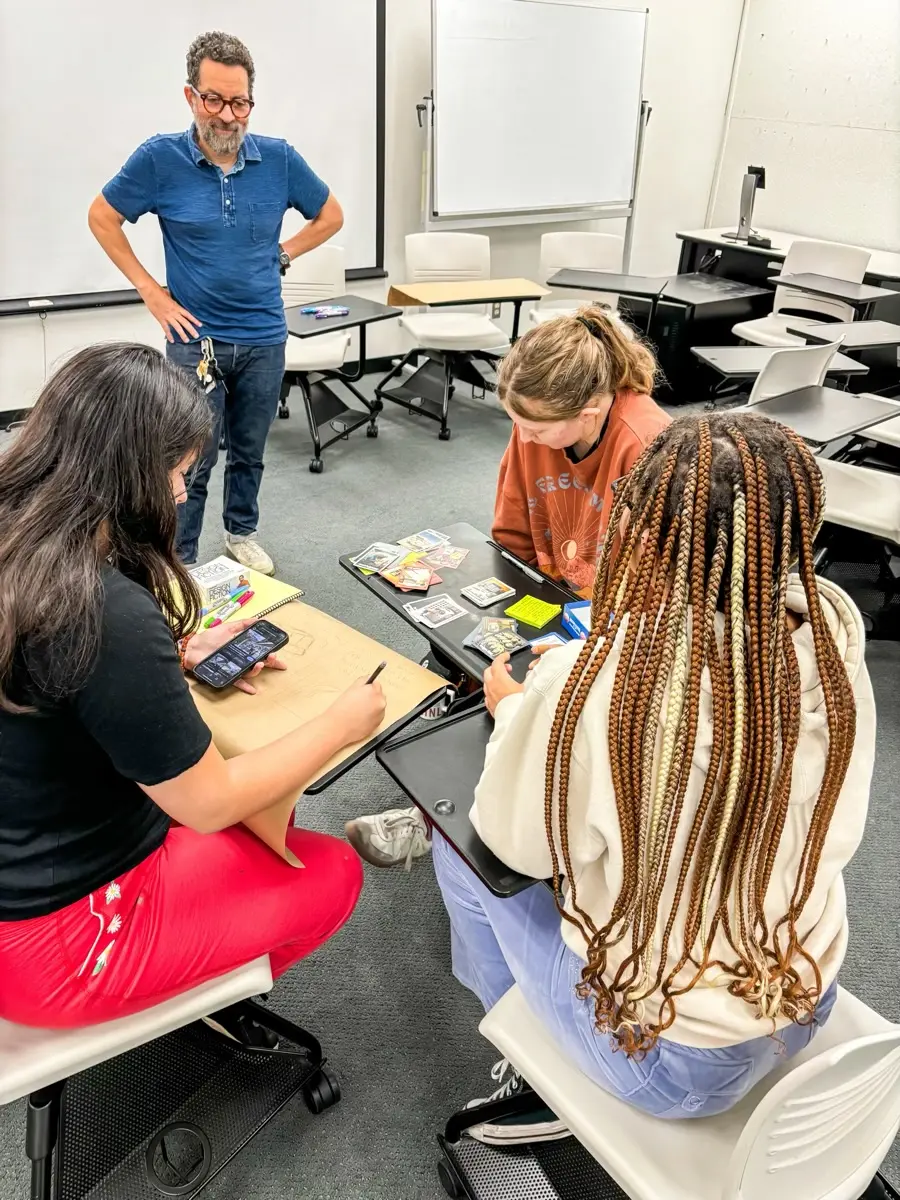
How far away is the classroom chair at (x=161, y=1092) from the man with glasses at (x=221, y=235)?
146 cm

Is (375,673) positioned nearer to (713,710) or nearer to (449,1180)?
(713,710)

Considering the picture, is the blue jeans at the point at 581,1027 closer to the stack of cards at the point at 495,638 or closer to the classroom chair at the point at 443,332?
the stack of cards at the point at 495,638

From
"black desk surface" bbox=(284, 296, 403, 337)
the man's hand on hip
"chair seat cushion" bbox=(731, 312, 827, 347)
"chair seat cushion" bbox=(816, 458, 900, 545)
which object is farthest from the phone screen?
"chair seat cushion" bbox=(731, 312, 827, 347)

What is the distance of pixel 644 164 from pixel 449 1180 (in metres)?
6.09

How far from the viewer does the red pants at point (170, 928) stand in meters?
1.07

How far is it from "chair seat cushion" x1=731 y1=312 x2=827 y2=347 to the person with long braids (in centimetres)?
378

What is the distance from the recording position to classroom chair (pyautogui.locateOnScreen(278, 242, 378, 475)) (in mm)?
3921

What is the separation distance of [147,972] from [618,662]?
75 cm

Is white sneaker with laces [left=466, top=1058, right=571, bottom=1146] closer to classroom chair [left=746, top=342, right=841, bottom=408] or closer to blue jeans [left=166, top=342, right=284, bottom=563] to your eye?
blue jeans [left=166, top=342, right=284, bottom=563]

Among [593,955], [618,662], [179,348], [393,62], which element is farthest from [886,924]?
[393,62]

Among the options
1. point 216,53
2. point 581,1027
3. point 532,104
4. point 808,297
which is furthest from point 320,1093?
point 532,104

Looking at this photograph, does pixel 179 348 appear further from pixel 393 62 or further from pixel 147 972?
pixel 393 62

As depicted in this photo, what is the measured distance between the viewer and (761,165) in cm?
594

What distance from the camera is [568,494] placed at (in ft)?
6.45
